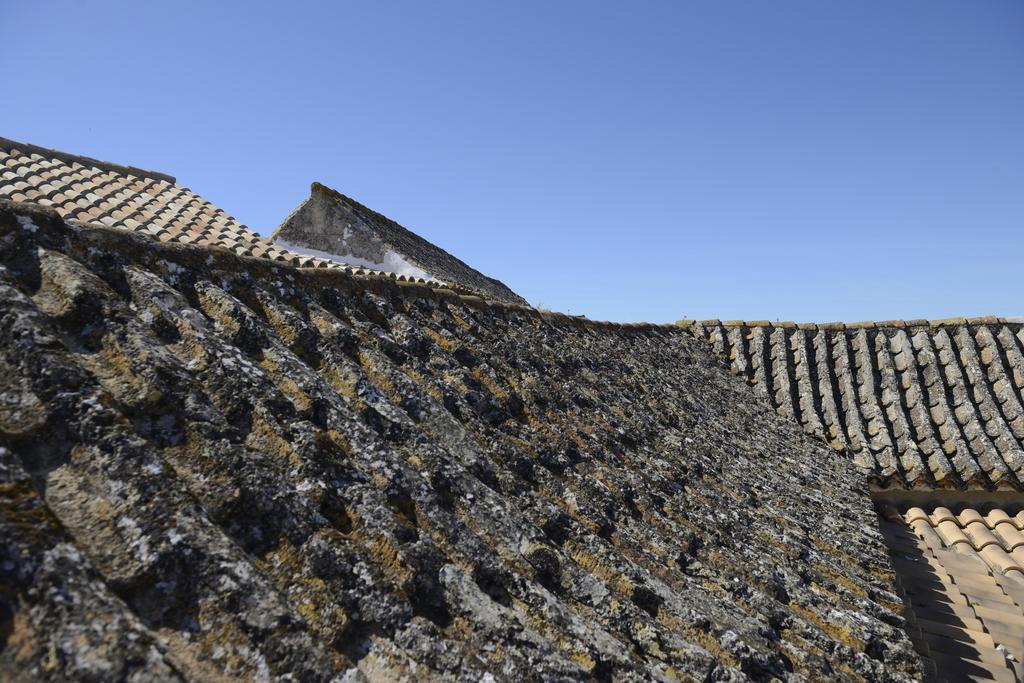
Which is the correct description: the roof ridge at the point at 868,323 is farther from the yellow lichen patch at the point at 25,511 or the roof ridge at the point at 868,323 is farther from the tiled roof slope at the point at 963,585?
the yellow lichen patch at the point at 25,511

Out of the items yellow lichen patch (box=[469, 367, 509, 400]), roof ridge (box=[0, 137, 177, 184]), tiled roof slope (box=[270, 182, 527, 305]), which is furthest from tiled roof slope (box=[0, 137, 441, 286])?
yellow lichen patch (box=[469, 367, 509, 400])

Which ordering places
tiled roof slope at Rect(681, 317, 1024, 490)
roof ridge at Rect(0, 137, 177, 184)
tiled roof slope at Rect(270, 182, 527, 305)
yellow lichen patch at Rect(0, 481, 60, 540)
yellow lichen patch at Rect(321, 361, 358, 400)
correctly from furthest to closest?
1. tiled roof slope at Rect(270, 182, 527, 305)
2. roof ridge at Rect(0, 137, 177, 184)
3. tiled roof slope at Rect(681, 317, 1024, 490)
4. yellow lichen patch at Rect(321, 361, 358, 400)
5. yellow lichen patch at Rect(0, 481, 60, 540)

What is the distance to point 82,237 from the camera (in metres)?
2.91

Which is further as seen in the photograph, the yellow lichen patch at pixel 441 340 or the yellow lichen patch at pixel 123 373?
the yellow lichen patch at pixel 441 340

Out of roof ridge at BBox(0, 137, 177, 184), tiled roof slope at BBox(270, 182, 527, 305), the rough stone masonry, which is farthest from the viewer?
tiled roof slope at BBox(270, 182, 527, 305)

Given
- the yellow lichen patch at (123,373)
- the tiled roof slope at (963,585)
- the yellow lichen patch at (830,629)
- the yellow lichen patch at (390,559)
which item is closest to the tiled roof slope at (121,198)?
the yellow lichen patch at (123,373)

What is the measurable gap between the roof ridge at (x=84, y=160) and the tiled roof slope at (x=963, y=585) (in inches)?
441

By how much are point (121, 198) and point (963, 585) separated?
1050 cm

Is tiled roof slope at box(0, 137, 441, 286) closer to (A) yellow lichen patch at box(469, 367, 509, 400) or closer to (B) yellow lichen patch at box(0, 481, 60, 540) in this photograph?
(A) yellow lichen patch at box(469, 367, 509, 400)

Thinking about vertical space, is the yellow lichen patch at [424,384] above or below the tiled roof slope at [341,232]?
below

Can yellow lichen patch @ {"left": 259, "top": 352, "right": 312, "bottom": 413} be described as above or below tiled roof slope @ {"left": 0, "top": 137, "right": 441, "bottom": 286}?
below

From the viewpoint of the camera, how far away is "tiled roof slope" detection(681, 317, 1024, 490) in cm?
875

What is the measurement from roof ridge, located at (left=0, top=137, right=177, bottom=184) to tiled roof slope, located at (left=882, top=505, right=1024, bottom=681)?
11.2 m

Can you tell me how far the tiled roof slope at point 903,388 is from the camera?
8750 mm
